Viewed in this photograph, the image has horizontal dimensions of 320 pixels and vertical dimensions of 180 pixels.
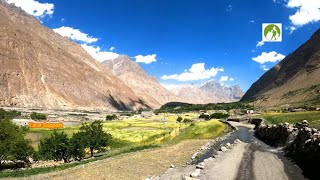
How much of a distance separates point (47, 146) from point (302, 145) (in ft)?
176

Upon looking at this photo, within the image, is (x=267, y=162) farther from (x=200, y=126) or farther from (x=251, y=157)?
(x=200, y=126)

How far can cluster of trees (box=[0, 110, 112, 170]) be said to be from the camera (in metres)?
70.9

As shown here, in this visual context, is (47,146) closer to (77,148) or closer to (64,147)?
(64,147)

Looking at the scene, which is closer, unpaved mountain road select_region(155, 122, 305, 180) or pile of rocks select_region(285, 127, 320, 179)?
pile of rocks select_region(285, 127, 320, 179)

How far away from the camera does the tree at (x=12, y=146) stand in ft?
229

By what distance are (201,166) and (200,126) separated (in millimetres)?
56383

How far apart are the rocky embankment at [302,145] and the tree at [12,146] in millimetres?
44450

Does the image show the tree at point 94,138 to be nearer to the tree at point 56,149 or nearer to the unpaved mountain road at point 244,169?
the tree at point 56,149

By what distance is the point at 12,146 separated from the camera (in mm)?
70250

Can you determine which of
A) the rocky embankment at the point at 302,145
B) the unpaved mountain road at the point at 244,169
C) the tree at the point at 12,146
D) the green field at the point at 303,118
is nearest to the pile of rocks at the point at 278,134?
the rocky embankment at the point at 302,145

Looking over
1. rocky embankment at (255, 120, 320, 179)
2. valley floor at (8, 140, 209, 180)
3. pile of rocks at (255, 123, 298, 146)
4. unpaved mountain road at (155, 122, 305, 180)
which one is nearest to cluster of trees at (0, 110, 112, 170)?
valley floor at (8, 140, 209, 180)

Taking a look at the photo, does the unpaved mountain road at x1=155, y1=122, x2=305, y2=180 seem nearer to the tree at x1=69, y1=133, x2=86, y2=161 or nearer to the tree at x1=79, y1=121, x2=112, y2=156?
the tree at x1=69, y1=133, x2=86, y2=161

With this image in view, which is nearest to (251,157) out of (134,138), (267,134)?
(267,134)

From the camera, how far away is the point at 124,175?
4053 centimetres
